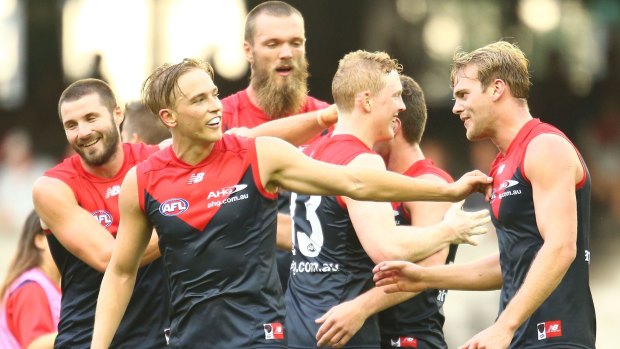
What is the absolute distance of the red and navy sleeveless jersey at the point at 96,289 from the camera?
780cm

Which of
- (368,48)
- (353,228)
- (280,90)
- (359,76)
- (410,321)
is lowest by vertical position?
(410,321)

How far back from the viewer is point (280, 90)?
9.17m

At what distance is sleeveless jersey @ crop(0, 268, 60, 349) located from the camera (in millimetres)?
8969

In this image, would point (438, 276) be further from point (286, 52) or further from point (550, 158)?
point (286, 52)

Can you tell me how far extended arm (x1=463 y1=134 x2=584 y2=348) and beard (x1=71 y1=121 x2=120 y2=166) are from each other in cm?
261

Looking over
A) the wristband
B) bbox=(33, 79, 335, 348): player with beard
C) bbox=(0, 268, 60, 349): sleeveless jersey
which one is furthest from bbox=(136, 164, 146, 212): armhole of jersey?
bbox=(0, 268, 60, 349): sleeveless jersey

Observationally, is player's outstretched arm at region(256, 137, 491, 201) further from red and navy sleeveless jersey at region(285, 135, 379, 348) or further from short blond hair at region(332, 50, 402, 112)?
short blond hair at region(332, 50, 402, 112)

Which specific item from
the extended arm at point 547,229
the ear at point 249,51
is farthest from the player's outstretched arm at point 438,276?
the ear at point 249,51

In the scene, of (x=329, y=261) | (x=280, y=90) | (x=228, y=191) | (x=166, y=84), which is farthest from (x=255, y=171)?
(x=280, y=90)

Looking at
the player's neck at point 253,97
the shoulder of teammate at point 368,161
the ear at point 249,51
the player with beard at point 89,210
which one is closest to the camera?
the shoulder of teammate at point 368,161

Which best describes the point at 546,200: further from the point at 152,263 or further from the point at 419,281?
the point at 152,263

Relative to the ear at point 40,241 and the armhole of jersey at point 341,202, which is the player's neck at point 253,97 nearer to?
the ear at point 40,241

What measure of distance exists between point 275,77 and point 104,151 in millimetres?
1783

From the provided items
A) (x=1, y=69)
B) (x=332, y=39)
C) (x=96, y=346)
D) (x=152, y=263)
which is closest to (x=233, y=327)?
(x=96, y=346)
